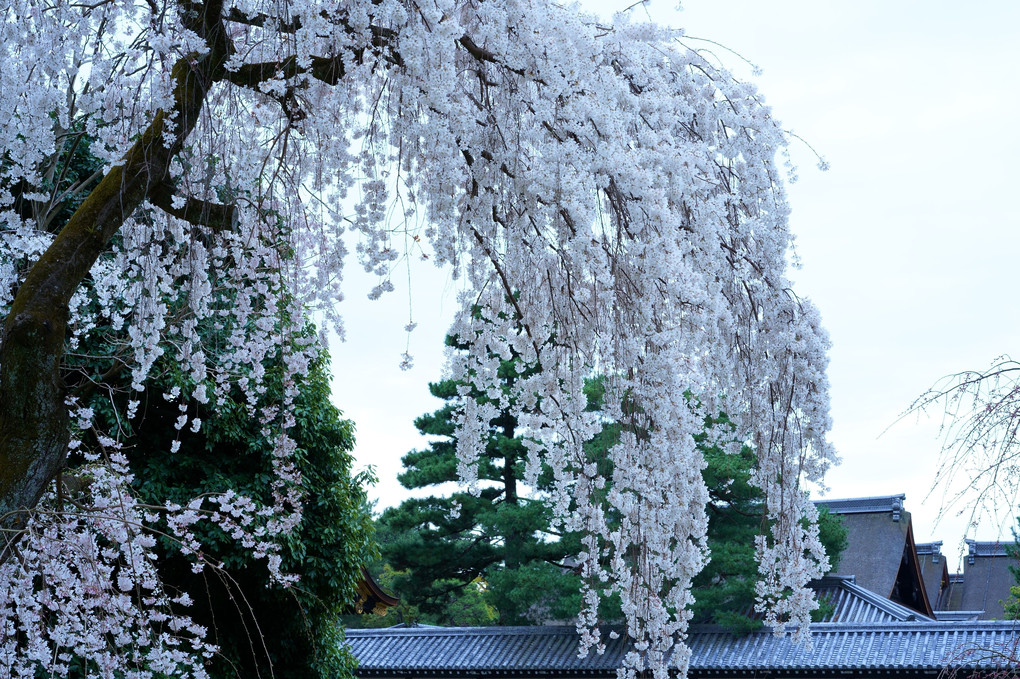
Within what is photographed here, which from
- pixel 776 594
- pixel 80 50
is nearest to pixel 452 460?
pixel 776 594

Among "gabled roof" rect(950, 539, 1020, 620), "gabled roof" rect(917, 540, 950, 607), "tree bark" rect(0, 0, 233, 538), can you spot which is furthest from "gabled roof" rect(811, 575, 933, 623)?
"tree bark" rect(0, 0, 233, 538)

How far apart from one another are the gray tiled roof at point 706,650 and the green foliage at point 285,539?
9.76ft

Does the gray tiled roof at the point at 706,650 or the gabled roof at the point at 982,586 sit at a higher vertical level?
the gabled roof at the point at 982,586

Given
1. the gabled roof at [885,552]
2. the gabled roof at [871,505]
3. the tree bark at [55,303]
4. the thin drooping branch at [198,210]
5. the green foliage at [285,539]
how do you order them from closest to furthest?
the tree bark at [55,303] < the thin drooping branch at [198,210] < the green foliage at [285,539] < the gabled roof at [885,552] < the gabled roof at [871,505]

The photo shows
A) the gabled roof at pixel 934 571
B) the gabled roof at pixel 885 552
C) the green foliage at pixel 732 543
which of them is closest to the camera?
the green foliage at pixel 732 543

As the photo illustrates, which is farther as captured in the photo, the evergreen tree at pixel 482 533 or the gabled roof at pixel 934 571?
the gabled roof at pixel 934 571

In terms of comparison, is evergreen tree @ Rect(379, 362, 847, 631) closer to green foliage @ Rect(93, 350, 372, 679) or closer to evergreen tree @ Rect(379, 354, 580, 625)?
evergreen tree @ Rect(379, 354, 580, 625)

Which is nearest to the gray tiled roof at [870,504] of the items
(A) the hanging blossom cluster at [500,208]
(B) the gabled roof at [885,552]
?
(B) the gabled roof at [885,552]

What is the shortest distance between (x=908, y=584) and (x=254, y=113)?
54.2ft

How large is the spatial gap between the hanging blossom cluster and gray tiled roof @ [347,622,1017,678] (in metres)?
6.07

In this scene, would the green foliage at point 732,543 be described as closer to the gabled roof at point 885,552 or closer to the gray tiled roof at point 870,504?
the gabled roof at point 885,552

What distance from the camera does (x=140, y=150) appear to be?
291 centimetres

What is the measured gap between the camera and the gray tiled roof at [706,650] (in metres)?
9.97

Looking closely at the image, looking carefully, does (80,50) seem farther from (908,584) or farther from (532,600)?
(908,584)
